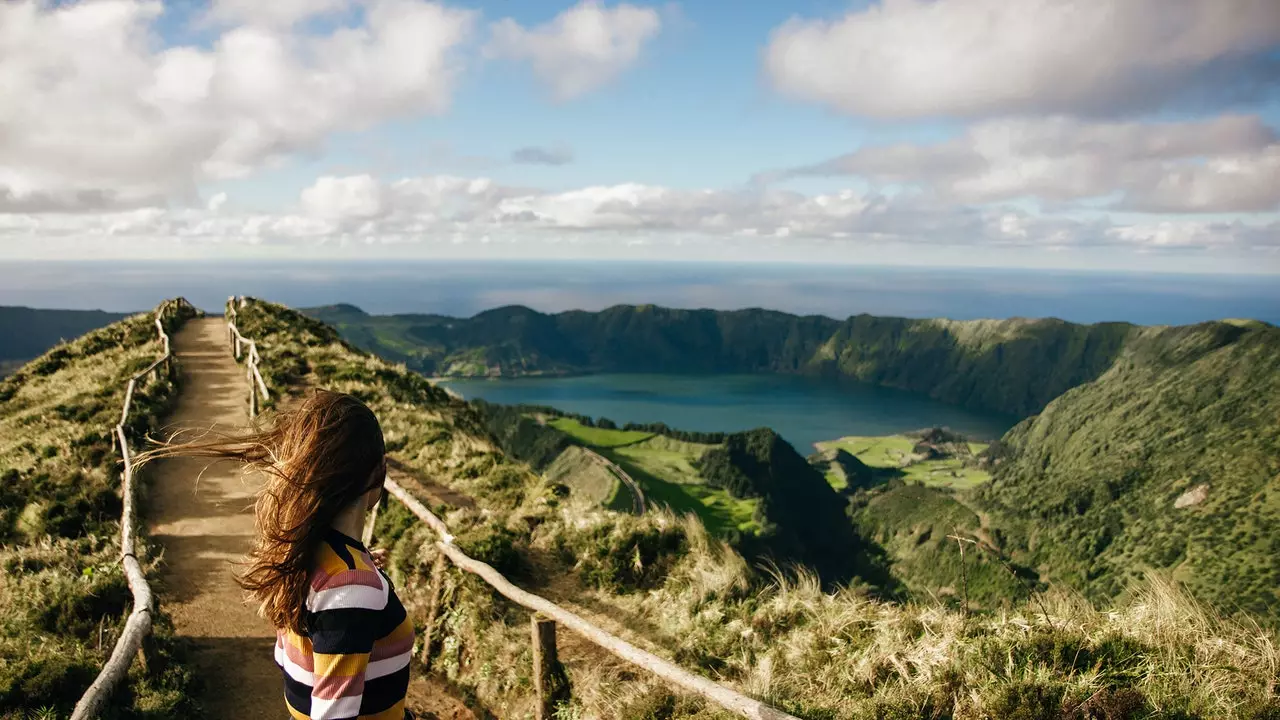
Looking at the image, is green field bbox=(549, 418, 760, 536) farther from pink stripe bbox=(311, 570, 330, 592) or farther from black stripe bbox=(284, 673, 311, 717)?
pink stripe bbox=(311, 570, 330, 592)

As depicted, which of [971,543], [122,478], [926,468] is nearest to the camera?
[971,543]

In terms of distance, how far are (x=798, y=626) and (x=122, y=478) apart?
12188 millimetres

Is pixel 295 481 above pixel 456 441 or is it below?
above

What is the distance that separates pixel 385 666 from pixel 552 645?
4.76 meters

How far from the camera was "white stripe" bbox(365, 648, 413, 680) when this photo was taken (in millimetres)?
2955

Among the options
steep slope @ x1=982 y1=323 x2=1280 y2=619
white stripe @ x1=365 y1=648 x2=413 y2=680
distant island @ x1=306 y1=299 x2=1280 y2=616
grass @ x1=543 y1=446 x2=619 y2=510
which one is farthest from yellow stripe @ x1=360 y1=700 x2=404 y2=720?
grass @ x1=543 y1=446 x2=619 y2=510

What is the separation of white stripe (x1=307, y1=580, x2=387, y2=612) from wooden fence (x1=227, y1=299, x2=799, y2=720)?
3.81 metres

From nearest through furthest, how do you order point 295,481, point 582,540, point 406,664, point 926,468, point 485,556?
point 295,481 < point 406,664 < point 485,556 < point 582,540 < point 926,468

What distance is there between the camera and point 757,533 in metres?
114

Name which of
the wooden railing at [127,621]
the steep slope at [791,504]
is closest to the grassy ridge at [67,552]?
the wooden railing at [127,621]

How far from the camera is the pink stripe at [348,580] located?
2.69 meters

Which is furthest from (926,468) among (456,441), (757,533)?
(456,441)

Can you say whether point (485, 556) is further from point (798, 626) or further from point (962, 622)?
point (962, 622)

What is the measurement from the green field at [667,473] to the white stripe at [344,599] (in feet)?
311
